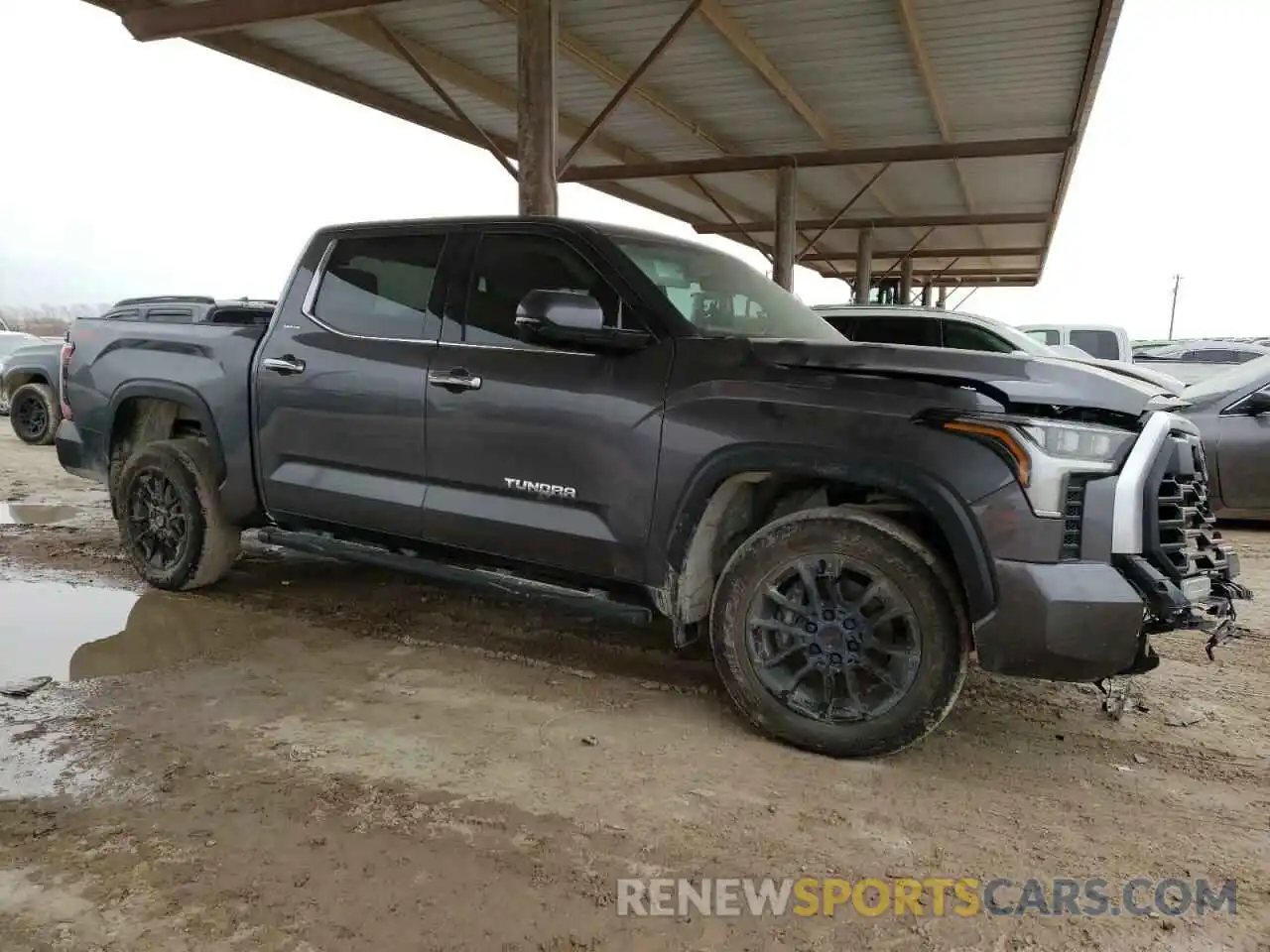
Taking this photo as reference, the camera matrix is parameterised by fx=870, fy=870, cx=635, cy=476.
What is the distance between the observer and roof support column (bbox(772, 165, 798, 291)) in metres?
14.1

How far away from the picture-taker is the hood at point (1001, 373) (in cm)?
287

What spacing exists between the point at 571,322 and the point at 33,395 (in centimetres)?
1112

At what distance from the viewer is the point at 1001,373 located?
9.54 ft

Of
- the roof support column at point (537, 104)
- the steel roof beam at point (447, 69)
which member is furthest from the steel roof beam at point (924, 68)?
the steel roof beam at point (447, 69)

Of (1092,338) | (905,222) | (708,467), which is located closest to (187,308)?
(708,467)

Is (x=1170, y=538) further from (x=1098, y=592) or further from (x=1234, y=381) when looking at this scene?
(x=1234, y=381)

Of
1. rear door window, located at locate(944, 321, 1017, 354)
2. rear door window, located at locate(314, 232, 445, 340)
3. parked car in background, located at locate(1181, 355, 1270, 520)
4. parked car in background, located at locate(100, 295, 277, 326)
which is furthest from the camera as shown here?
rear door window, located at locate(944, 321, 1017, 354)

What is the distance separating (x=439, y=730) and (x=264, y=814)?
730 mm

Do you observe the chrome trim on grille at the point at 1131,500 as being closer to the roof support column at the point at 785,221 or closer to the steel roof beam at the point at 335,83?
the steel roof beam at the point at 335,83

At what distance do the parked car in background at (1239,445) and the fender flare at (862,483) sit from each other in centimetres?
491

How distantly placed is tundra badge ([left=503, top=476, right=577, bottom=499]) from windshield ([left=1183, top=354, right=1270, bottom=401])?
563 centimetres

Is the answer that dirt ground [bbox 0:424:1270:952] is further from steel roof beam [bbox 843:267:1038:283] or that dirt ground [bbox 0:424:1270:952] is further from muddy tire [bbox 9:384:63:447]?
steel roof beam [bbox 843:267:1038:283]

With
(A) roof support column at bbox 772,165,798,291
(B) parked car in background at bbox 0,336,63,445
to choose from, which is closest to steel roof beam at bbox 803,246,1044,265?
(A) roof support column at bbox 772,165,798,291

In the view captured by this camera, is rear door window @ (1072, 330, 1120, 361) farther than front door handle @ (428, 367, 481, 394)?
Yes
